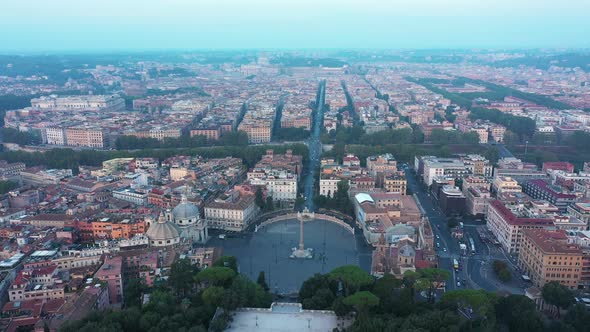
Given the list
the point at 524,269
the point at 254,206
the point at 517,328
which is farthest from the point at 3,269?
the point at 524,269

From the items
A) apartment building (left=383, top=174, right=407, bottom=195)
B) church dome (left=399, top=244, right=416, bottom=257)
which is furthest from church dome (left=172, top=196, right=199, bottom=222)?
apartment building (left=383, top=174, right=407, bottom=195)

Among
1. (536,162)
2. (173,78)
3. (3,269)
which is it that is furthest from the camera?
(173,78)

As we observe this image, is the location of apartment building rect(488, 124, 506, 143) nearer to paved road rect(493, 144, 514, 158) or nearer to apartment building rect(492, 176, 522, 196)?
paved road rect(493, 144, 514, 158)

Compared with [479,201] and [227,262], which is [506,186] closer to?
[479,201]

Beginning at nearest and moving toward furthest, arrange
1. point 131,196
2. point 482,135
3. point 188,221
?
point 188,221 < point 131,196 < point 482,135

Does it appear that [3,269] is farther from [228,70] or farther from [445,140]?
[228,70]

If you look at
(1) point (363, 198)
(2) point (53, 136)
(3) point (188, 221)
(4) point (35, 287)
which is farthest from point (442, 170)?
(2) point (53, 136)
